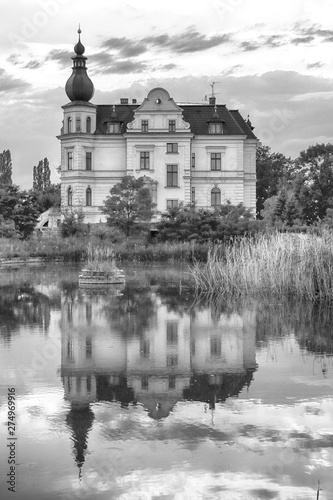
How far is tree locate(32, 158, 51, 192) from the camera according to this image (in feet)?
291

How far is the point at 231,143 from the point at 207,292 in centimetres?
3979

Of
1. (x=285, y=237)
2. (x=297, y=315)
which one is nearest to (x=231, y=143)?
(x=285, y=237)

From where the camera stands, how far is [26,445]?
6.95 m

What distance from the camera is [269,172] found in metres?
83.9

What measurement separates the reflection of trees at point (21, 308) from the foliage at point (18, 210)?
2719 centimetres

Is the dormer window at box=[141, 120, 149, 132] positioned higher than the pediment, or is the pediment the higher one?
the pediment

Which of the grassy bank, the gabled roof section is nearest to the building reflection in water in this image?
the grassy bank

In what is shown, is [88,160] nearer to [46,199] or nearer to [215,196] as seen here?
[215,196]

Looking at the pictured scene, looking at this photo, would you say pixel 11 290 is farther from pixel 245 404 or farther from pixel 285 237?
pixel 245 404

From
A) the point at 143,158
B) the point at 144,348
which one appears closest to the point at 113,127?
the point at 143,158

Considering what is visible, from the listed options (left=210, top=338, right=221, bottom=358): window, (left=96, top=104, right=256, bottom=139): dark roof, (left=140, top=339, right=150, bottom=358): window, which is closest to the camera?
(left=140, top=339, right=150, bottom=358): window

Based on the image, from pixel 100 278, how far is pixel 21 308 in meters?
6.71

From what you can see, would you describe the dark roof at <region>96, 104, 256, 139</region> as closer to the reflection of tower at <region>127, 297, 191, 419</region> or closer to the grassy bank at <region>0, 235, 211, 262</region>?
the grassy bank at <region>0, 235, 211, 262</region>

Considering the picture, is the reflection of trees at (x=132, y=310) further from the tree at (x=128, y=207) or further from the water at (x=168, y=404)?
the tree at (x=128, y=207)
